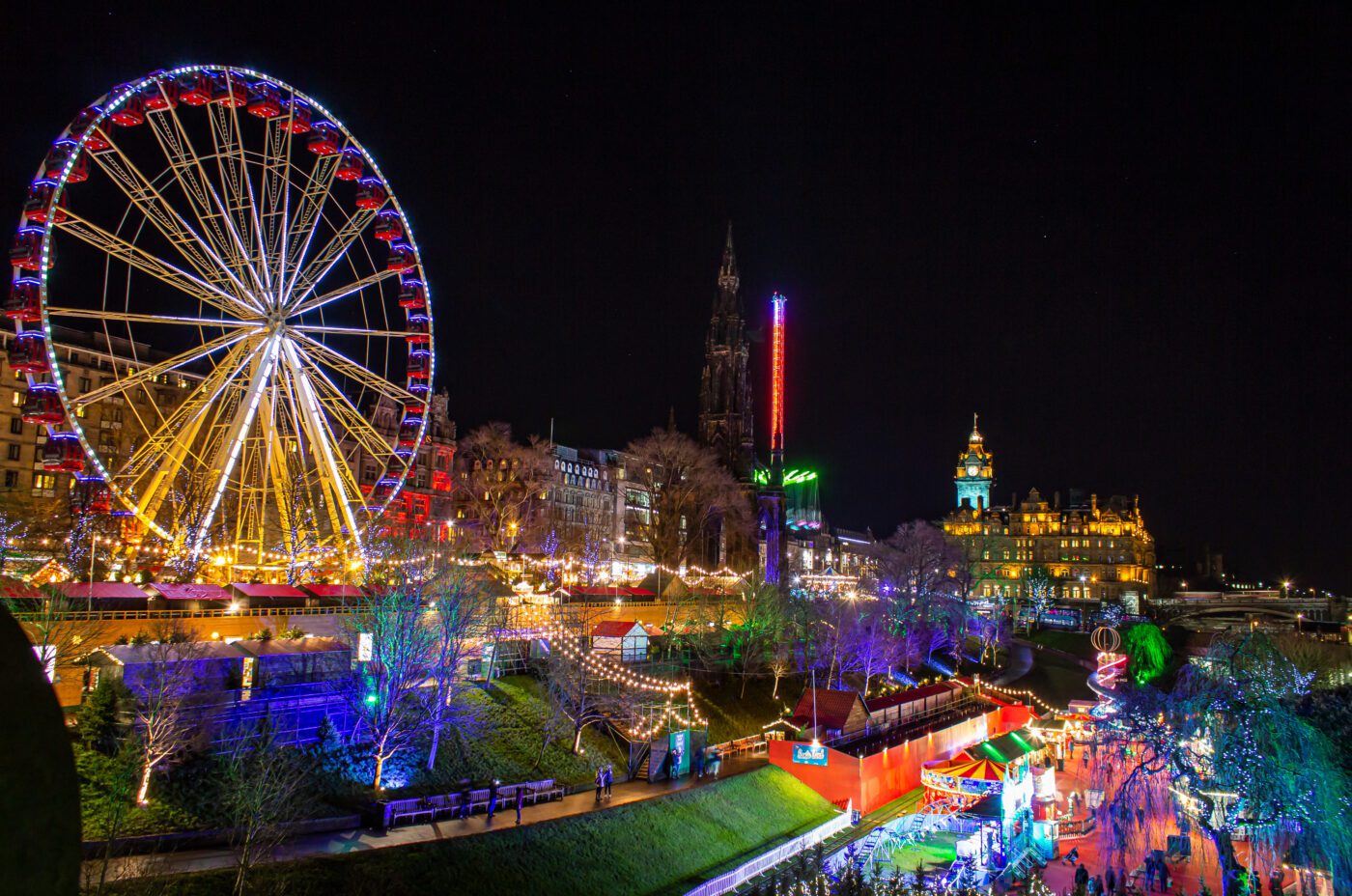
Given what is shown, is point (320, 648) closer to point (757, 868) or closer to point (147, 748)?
point (147, 748)

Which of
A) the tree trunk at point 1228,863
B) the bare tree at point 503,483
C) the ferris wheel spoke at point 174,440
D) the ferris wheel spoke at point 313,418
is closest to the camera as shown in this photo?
the tree trunk at point 1228,863

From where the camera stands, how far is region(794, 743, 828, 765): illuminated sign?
1566 inches

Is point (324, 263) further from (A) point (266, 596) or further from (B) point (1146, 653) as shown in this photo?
(B) point (1146, 653)

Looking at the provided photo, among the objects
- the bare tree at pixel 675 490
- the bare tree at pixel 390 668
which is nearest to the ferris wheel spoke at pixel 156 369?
the bare tree at pixel 390 668

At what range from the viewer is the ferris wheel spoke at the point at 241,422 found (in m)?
33.6

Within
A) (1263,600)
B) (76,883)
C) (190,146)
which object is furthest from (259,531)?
(1263,600)

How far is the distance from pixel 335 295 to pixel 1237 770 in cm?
3516

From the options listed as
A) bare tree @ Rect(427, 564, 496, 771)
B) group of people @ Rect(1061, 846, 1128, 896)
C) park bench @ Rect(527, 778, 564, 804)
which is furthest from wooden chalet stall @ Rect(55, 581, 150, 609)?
group of people @ Rect(1061, 846, 1128, 896)

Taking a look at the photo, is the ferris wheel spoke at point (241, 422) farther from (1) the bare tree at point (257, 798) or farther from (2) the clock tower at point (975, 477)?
(2) the clock tower at point (975, 477)

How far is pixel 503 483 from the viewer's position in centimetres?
7369

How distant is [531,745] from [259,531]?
15865 millimetres

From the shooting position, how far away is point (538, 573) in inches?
2247

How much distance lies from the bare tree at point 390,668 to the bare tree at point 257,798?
4.17 metres

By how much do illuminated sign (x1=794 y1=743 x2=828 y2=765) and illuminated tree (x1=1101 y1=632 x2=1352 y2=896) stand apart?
13460 millimetres
